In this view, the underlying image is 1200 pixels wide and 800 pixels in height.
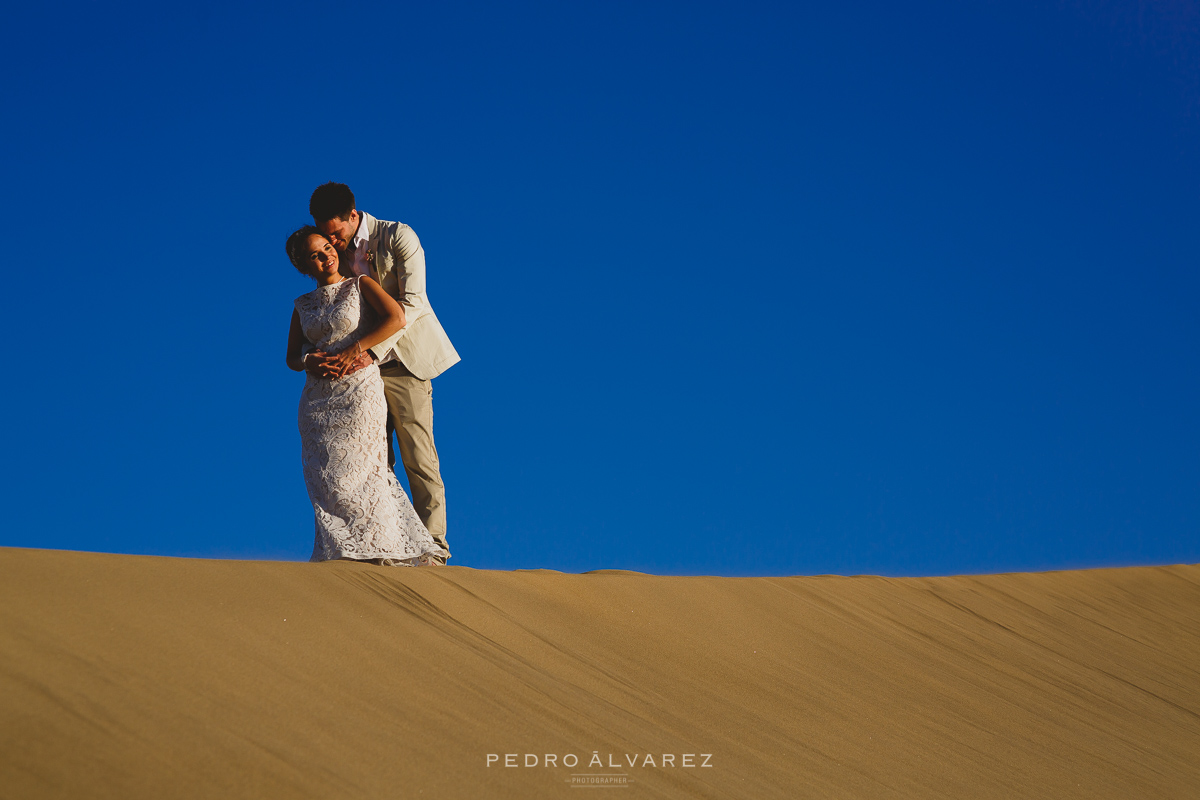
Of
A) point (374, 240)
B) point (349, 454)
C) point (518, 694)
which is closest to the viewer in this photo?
point (518, 694)

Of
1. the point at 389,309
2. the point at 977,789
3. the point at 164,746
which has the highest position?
the point at 389,309

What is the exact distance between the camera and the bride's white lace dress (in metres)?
3.90

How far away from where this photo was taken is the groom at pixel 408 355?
4414mm

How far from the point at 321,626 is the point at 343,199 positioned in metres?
2.49

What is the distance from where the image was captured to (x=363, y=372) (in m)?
4.13

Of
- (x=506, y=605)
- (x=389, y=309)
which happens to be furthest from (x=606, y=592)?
(x=389, y=309)

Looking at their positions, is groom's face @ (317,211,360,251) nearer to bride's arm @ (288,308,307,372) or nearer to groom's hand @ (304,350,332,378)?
bride's arm @ (288,308,307,372)

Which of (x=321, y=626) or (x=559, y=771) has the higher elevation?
(x=321, y=626)

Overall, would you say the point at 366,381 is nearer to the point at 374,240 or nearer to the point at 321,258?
the point at 321,258

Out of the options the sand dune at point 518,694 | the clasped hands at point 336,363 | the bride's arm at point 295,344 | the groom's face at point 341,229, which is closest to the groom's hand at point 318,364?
the clasped hands at point 336,363

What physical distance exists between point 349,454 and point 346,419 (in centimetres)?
17

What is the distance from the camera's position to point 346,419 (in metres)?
4.05

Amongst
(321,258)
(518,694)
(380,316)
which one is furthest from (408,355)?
(518,694)

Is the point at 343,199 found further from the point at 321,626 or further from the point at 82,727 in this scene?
the point at 82,727
